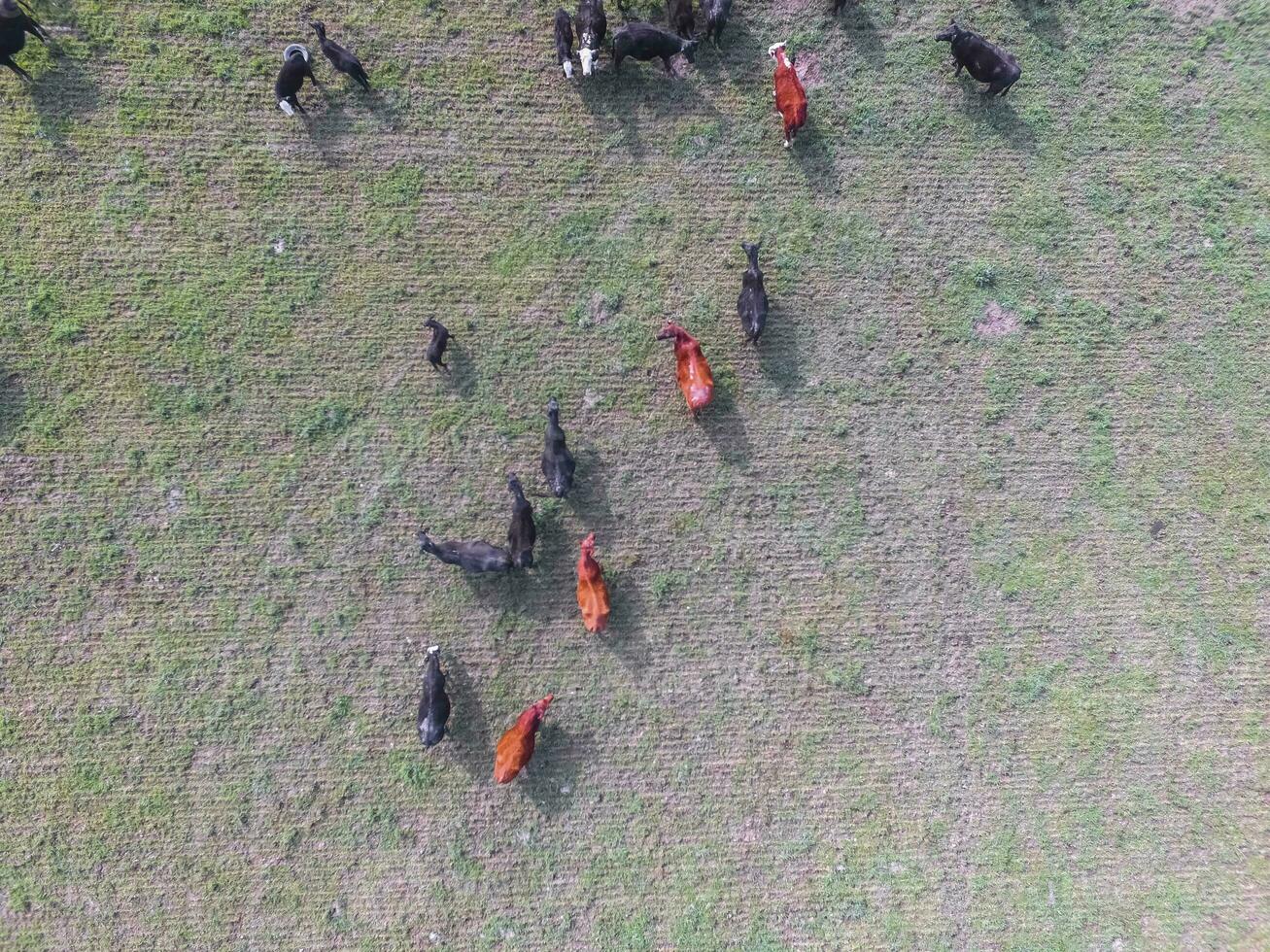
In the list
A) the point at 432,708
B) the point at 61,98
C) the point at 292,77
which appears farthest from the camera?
the point at 61,98

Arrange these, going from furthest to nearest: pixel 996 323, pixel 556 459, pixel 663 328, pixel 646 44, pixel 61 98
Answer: pixel 996 323 → pixel 663 328 → pixel 61 98 → pixel 646 44 → pixel 556 459

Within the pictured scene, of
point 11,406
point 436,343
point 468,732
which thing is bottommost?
point 468,732

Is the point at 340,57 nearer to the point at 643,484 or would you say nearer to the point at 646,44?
the point at 646,44

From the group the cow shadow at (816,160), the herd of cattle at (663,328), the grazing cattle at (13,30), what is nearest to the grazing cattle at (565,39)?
the herd of cattle at (663,328)

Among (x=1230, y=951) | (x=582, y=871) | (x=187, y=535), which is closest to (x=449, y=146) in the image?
(x=187, y=535)

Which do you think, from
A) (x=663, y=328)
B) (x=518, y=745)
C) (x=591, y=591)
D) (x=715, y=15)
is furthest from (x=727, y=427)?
(x=715, y=15)

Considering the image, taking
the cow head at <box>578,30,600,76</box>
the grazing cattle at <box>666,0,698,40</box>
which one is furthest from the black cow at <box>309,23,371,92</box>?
the grazing cattle at <box>666,0,698,40</box>

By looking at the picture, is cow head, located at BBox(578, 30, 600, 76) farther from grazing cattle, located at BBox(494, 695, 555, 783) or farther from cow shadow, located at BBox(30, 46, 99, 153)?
grazing cattle, located at BBox(494, 695, 555, 783)
